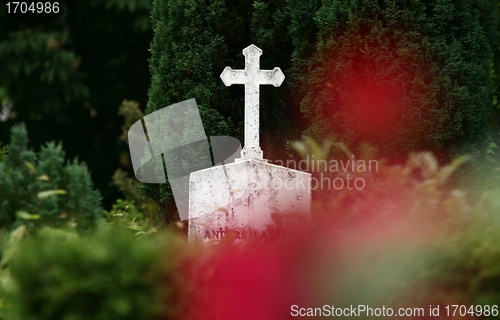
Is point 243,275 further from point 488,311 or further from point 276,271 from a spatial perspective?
point 488,311

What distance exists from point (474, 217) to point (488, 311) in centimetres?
51

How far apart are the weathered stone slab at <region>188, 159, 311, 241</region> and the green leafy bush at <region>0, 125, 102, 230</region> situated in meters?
1.34

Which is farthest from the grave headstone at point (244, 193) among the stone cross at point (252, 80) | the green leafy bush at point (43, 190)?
the green leafy bush at point (43, 190)

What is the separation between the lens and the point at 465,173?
22.5 ft

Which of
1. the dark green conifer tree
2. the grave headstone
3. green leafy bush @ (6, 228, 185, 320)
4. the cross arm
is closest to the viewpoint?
green leafy bush @ (6, 228, 185, 320)

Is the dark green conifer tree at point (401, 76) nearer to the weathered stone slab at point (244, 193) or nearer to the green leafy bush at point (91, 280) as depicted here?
the weathered stone slab at point (244, 193)

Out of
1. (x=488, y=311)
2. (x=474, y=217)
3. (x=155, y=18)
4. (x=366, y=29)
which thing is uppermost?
(x=155, y=18)

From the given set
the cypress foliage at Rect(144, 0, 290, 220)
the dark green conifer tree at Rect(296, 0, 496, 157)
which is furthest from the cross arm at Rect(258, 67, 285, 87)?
the cypress foliage at Rect(144, 0, 290, 220)

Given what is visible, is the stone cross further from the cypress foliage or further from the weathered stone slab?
the cypress foliage

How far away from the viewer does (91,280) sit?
331cm

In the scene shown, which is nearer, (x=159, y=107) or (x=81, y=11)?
(x=159, y=107)

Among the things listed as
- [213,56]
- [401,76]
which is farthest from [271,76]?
[401,76]

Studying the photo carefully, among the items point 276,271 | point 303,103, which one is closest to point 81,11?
point 303,103

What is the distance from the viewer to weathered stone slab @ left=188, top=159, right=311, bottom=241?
21.2 feet
